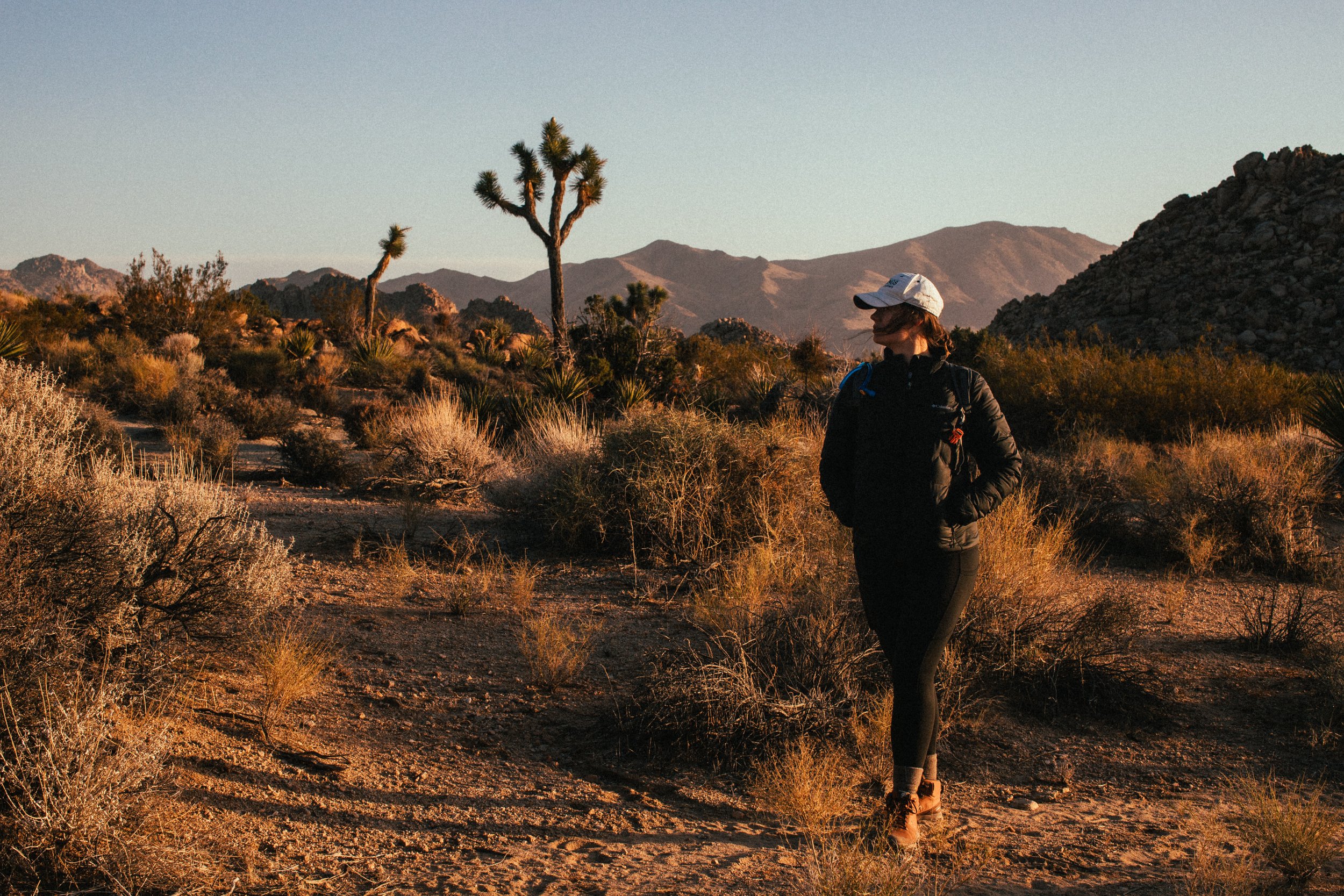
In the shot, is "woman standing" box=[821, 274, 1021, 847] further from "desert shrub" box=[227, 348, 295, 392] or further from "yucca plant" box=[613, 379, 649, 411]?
"desert shrub" box=[227, 348, 295, 392]

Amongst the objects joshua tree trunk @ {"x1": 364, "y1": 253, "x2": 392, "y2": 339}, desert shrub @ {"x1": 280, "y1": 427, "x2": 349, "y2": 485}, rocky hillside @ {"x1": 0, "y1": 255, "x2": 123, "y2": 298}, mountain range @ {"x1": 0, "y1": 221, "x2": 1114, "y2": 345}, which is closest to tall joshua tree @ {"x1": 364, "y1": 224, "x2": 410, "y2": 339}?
joshua tree trunk @ {"x1": 364, "y1": 253, "x2": 392, "y2": 339}

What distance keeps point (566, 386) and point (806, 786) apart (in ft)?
34.1

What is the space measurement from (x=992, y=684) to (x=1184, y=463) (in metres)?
6.69

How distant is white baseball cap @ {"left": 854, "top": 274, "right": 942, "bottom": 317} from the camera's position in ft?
10.9

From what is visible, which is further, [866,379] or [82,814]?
[866,379]

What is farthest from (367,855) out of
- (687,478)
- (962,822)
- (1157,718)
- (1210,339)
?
(1210,339)

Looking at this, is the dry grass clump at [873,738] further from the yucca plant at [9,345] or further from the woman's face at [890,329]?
the yucca plant at [9,345]

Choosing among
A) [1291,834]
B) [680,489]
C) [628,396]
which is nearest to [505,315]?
[628,396]

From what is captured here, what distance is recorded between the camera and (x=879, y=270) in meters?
120

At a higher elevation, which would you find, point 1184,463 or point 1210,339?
point 1210,339

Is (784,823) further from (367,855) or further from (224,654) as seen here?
(224,654)

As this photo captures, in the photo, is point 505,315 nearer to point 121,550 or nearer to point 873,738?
point 121,550

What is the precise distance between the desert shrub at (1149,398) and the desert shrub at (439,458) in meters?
9.63

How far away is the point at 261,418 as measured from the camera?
46.4 ft
